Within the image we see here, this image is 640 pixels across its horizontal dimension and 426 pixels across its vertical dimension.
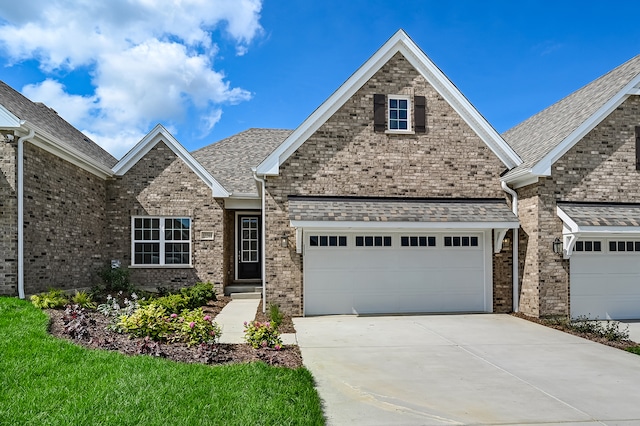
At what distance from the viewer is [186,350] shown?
286 inches

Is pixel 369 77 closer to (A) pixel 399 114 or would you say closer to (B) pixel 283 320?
(A) pixel 399 114

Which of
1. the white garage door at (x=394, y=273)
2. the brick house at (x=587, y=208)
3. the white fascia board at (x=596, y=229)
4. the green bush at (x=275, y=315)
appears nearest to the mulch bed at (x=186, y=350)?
the green bush at (x=275, y=315)

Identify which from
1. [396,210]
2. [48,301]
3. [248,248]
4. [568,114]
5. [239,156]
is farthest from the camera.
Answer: [239,156]

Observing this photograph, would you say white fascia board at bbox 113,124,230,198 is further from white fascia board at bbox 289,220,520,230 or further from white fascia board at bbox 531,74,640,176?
white fascia board at bbox 531,74,640,176

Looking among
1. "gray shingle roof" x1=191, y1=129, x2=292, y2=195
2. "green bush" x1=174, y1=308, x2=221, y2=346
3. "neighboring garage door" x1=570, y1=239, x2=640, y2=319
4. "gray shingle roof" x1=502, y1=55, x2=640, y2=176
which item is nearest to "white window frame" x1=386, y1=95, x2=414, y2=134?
"gray shingle roof" x1=502, y1=55, x2=640, y2=176

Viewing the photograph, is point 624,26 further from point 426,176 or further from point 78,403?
point 78,403

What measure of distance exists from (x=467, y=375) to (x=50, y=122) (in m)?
14.5

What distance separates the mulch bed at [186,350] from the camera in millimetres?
6938

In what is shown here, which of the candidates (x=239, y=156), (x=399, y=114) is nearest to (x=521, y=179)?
(x=399, y=114)

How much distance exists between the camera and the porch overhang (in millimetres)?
11258

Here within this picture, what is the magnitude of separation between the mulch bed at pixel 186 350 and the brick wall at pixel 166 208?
7227 millimetres

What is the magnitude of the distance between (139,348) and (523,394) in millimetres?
5528

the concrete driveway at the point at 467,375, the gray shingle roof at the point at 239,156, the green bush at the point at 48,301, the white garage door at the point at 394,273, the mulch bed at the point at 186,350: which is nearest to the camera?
the concrete driveway at the point at 467,375

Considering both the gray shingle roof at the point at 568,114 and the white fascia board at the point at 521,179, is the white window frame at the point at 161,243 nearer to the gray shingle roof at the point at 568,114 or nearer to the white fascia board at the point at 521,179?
the white fascia board at the point at 521,179
